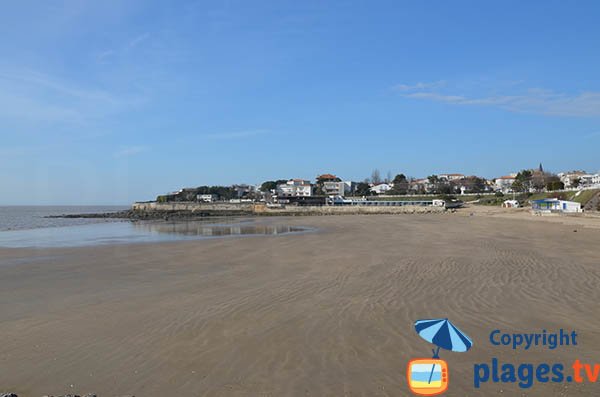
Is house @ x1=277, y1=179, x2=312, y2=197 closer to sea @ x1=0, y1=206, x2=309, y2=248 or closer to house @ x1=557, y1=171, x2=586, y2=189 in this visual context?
house @ x1=557, y1=171, x2=586, y2=189

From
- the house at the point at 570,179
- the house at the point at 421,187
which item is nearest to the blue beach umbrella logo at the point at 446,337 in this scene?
the house at the point at 570,179

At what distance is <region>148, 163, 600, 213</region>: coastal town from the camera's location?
82.2m

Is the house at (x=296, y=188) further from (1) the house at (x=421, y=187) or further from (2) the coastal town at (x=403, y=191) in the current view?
(1) the house at (x=421, y=187)

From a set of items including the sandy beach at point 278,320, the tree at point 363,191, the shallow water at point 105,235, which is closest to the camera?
the sandy beach at point 278,320

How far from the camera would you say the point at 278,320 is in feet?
24.3

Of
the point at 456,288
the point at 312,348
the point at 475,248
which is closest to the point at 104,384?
the point at 312,348

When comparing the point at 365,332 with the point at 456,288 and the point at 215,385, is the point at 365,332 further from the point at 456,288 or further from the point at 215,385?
the point at 456,288

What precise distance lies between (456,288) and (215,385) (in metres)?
6.89

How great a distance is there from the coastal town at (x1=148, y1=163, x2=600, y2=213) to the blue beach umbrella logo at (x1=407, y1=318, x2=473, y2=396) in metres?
61.2

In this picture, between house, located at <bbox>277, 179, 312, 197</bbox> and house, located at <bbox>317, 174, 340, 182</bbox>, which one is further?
house, located at <bbox>317, 174, 340, 182</bbox>

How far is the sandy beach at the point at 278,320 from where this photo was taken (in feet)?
16.3

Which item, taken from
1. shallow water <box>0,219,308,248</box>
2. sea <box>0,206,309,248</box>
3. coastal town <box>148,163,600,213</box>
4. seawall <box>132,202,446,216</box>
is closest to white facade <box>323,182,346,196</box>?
coastal town <box>148,163,600,213</box>

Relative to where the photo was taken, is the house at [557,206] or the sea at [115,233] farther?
the house at [557,206]

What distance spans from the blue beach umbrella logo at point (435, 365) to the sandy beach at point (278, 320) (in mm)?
150
